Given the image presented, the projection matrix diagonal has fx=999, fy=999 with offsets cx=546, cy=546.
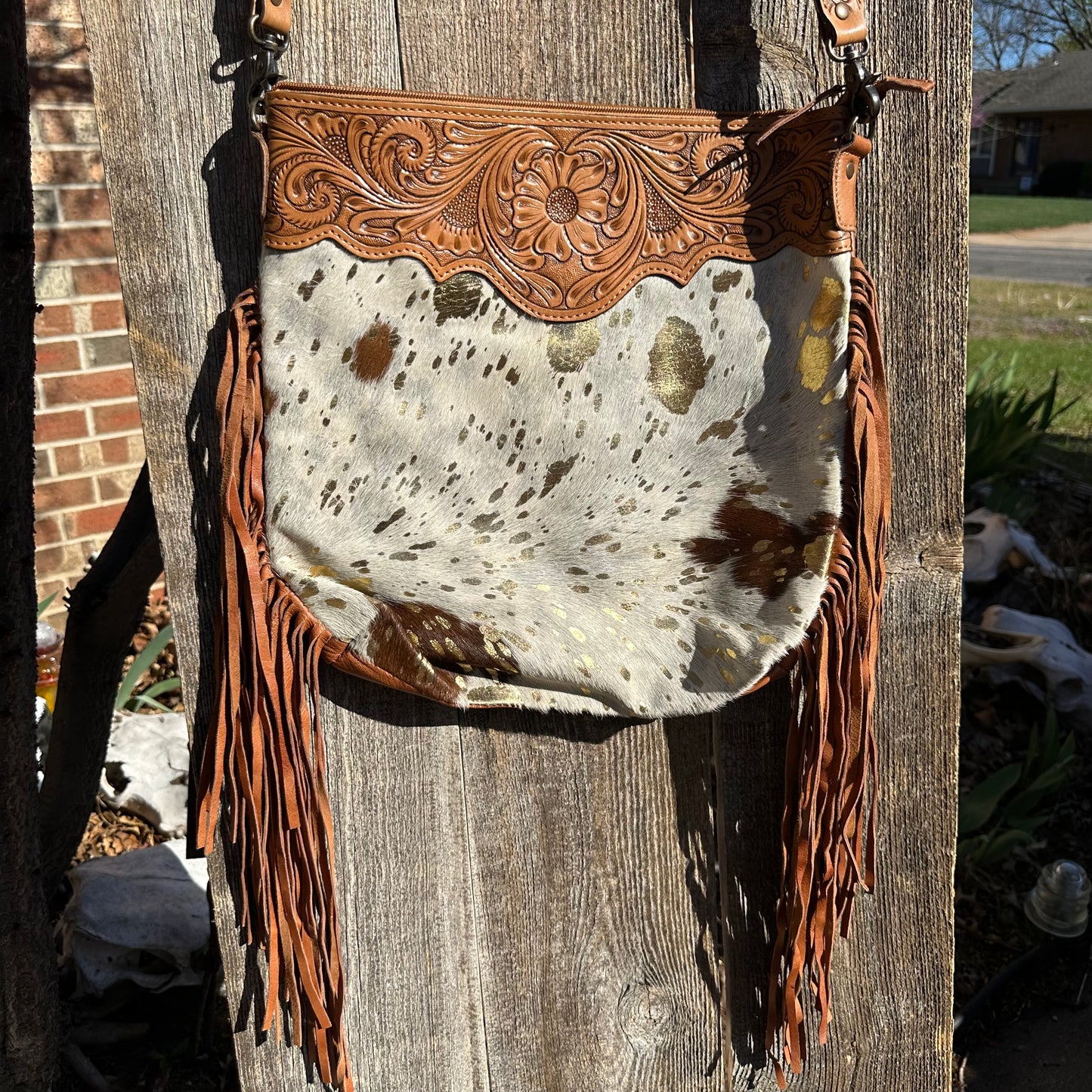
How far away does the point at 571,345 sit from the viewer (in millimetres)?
990

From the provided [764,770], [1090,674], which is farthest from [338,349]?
[1090,674]

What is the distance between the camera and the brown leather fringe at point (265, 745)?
3.10 ft

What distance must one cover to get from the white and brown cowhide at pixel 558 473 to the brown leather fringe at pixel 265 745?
23 millimetres

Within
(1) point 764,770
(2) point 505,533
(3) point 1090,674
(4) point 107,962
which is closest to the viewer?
(2) point 505,533

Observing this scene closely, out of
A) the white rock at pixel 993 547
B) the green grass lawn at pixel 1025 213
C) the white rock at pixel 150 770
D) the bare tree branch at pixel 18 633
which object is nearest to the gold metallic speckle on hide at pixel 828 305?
the bare tree branch at pixel 18 633

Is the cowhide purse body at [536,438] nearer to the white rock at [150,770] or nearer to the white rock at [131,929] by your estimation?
the white rock at [131,929]

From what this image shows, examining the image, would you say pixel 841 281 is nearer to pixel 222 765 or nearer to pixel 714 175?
pixel 714 175

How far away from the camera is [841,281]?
0.99m

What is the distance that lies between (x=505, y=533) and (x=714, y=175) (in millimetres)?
413

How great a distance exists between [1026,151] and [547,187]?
3631cm

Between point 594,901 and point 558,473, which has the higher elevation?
point 558,473

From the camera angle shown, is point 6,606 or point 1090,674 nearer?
point 6,606

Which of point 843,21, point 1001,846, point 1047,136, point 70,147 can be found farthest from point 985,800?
point 1047,136

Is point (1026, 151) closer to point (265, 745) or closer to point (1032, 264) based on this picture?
point (1032, 264)
